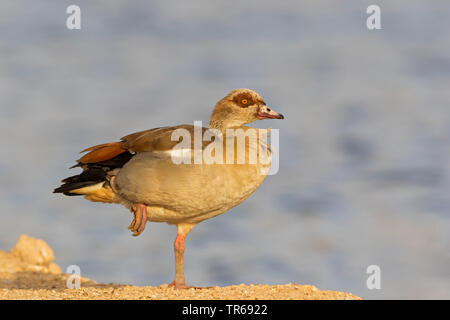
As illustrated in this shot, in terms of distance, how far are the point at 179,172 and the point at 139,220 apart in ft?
3.13

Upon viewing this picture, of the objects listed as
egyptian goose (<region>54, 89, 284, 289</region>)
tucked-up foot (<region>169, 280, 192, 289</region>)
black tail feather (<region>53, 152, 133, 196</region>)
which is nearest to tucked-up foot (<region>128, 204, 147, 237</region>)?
egyptian goose (<region>54, 89, 284, 289</region>)

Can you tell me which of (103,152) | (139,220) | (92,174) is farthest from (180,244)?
(103,152)

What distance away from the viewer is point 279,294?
8.59 m

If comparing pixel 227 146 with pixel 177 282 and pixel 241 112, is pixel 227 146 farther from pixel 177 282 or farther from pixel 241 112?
pixel 177 282

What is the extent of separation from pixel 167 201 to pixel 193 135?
966mm

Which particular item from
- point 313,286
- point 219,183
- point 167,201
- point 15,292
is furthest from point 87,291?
point 313,286

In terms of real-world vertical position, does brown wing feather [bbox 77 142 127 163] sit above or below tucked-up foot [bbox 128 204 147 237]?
above

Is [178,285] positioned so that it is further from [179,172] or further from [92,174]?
[92,174]

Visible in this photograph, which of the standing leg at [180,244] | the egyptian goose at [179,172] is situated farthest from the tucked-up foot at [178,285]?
the standing leg at [180,244]

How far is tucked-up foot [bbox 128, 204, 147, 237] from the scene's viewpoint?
9.45 metres

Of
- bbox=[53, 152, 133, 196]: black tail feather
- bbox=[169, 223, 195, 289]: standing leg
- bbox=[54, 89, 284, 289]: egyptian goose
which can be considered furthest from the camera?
bbox=[169, 223, 195, 289]: standing leg

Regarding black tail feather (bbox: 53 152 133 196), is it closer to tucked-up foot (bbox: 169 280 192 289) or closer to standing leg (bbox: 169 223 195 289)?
standing leg (bbox: 169 223 195 289)

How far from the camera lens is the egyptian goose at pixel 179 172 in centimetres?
913
